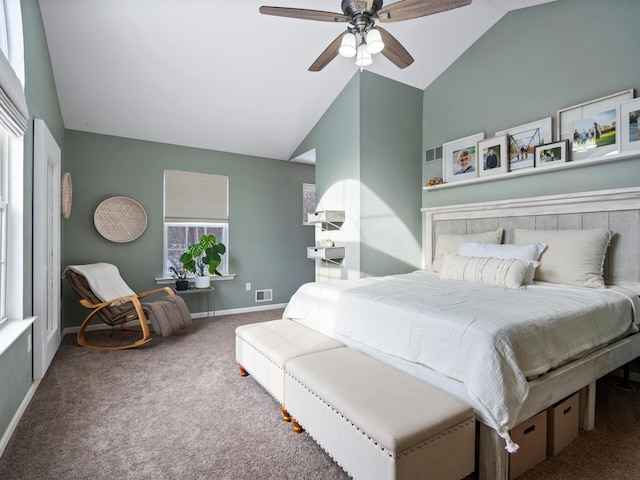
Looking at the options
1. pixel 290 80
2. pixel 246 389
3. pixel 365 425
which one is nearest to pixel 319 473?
pixel 365 425

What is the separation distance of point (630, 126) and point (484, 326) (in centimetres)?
242

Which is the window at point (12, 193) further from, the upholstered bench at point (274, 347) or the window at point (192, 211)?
the window at point (192, 211)

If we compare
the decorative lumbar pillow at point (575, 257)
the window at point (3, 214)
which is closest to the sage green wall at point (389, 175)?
the decorative lumbar pillow at point (575, 257)

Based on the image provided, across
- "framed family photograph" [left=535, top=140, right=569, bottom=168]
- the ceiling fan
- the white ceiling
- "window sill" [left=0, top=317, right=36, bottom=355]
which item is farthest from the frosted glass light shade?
"window sill" [left=0, top=317, right=36, bottom=355]

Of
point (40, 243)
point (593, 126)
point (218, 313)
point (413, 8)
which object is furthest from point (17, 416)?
point (593, 126)

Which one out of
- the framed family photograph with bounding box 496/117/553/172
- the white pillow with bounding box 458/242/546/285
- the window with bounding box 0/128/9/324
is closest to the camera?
the window with bounding box 0/128/9/324

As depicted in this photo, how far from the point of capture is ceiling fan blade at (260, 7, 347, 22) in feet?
7.11

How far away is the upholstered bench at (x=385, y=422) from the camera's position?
4.30ft

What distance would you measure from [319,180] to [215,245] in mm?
1692

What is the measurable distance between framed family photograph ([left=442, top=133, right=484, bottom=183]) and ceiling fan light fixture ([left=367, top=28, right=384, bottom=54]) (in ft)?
6.99

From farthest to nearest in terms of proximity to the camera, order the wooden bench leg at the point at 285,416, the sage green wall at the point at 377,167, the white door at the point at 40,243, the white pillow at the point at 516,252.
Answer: the sage green wall at the point at 377,167 < the white pillow at the point at 516,252 < the white door at the point at 40,243 < the wooden bench leg at the point at 285,416

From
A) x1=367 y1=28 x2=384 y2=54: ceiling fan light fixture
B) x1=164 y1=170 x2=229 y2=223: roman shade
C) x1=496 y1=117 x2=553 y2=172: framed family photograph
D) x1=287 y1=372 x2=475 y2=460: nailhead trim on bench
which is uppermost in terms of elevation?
x1=367 y1=28 x2=384 y2=54: ceiling fan light fixture

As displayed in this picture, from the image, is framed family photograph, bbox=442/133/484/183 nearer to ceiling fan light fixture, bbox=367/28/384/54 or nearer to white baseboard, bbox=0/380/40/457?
ceiling fan light fixture, bbox=367/28/384/54

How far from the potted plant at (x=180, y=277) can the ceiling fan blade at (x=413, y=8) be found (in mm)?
3757
